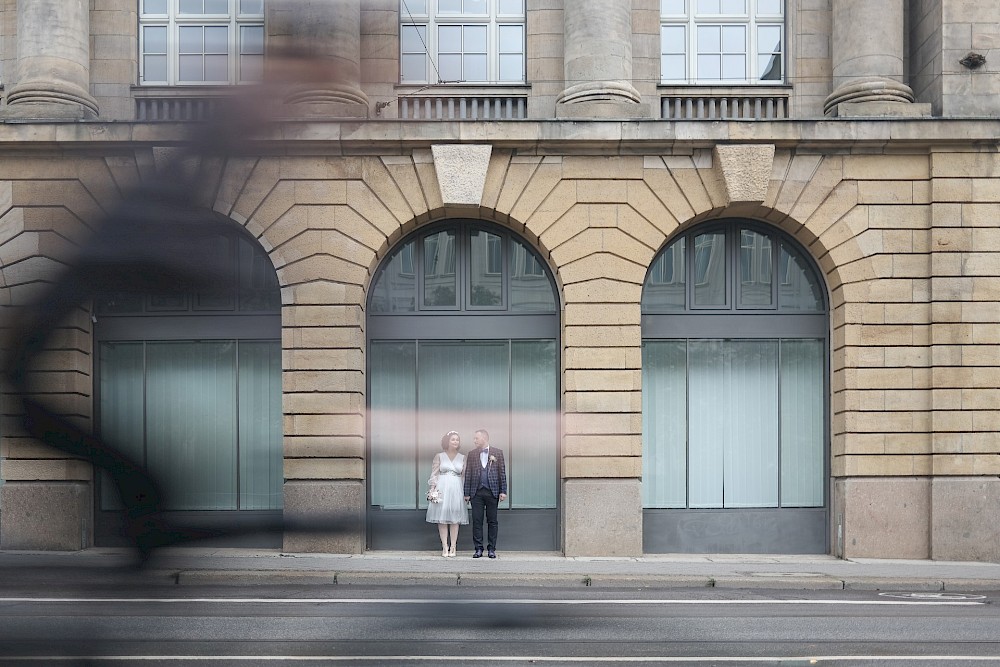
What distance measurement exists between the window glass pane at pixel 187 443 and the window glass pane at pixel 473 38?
27.2 inches

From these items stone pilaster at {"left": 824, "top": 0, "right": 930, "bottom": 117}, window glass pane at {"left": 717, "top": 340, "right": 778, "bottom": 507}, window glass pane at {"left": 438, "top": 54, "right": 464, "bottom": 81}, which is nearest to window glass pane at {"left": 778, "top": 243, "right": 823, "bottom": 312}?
window glass pane at {"left": 717, "top": 340, "right": 778, "bottom": 507}

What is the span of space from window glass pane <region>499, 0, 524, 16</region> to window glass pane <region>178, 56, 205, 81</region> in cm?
110

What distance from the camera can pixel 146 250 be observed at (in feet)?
4.79

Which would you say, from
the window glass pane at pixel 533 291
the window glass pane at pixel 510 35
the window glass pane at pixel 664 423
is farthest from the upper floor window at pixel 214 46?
the window glass pane at pixel 664 423

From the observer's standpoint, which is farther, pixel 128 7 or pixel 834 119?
pixel 834 119

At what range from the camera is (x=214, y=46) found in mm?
1429

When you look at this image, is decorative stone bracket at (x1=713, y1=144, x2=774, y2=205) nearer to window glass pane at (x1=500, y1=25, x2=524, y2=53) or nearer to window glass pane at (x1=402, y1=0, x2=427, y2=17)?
window glass pane at (x1=500, y1=25, x2=524, y2=53)

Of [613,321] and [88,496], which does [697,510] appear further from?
[88,496]

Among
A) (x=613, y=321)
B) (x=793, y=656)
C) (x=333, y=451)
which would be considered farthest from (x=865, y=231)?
(x=333, y=451)

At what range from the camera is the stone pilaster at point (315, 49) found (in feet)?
4.48

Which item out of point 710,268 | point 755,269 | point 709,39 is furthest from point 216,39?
point 755,269

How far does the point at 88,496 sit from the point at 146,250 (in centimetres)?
48

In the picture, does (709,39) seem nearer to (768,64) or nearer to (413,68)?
(768,64)

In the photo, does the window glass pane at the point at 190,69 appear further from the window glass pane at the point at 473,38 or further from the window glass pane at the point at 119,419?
the window glass pane at the point at 473,38
